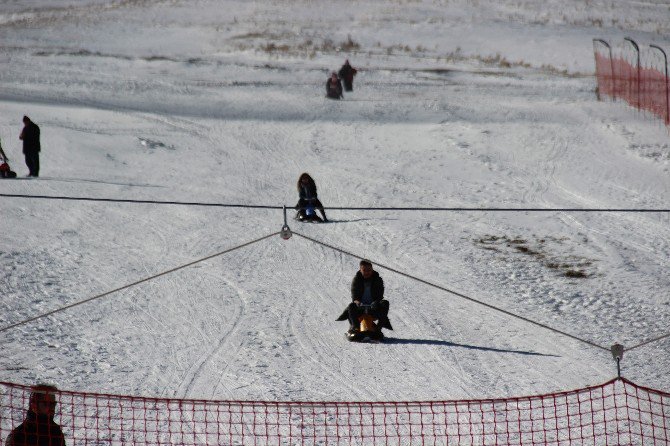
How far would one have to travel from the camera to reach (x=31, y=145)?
70.7 ft

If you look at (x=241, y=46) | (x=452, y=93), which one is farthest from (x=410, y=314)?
(x=241, y=46)

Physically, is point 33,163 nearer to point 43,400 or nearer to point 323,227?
point 323,227

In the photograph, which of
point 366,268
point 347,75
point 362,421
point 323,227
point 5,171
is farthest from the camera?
point 347,75

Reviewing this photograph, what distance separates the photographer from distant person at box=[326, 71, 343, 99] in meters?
32.4

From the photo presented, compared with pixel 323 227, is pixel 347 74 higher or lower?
higher

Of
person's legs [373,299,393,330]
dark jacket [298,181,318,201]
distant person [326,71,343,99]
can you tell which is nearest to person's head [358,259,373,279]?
person's legs [373,299,393,330]

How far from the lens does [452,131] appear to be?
27.7m

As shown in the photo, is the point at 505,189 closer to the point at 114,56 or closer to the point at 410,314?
the point at 410,314

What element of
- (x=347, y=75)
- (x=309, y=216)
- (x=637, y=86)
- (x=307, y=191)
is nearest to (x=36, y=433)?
(x=307, y=191)

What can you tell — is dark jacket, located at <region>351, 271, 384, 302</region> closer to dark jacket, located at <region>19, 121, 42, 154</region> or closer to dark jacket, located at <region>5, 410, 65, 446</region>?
dark jacket, located at <region>5, 410, 65, 446</region>

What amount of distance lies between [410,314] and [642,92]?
18.2m

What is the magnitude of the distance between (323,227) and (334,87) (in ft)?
47.9

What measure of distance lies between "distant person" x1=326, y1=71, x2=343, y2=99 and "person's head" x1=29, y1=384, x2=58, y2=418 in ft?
83.4

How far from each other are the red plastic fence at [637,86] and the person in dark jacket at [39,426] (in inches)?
845
